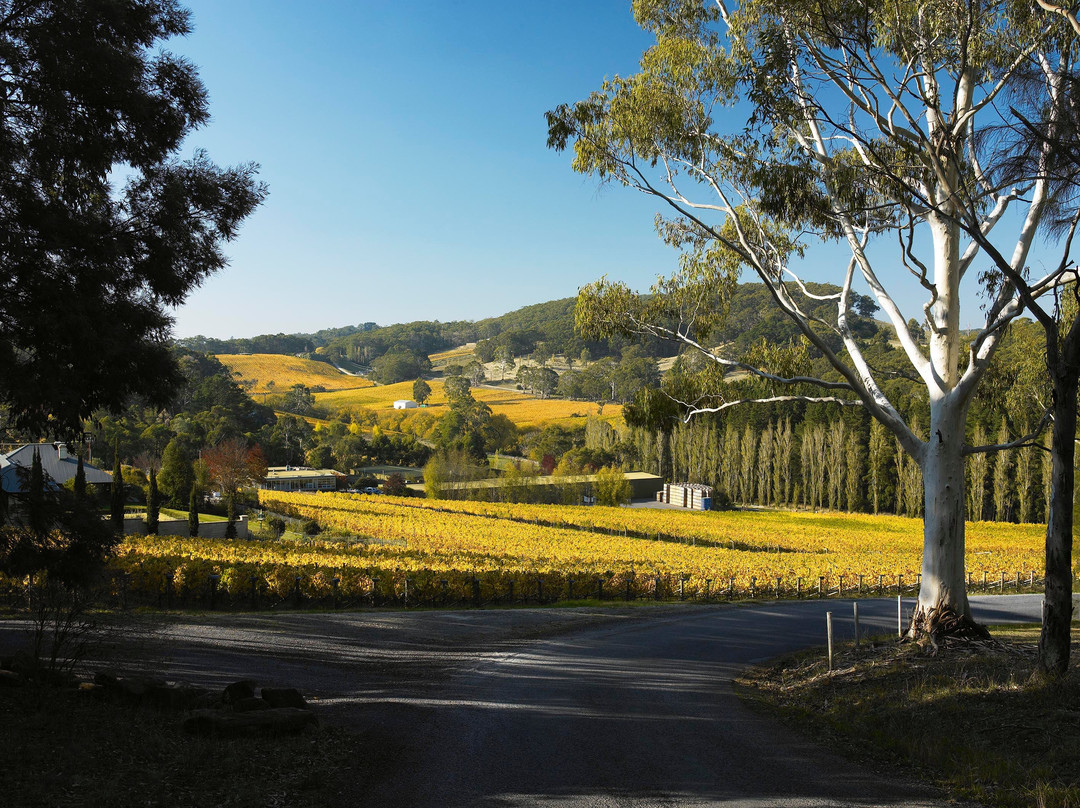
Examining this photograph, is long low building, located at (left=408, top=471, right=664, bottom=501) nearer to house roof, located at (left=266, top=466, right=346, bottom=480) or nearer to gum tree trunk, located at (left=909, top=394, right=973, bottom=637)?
house roof, located at (left=266, top=466, right=346, bottom=480)

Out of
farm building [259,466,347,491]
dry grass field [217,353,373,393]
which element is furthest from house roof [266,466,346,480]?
dry grass field [217,353,373,393]

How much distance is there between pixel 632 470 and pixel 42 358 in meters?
85.3

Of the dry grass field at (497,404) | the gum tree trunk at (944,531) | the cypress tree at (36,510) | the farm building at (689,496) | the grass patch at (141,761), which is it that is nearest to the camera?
the grass patch at (141,761)

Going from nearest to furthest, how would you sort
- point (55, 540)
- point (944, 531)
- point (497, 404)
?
1. point (55, 540)
2. point (944, 531)
3. point (497, 404)

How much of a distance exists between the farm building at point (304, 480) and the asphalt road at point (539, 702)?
63307 mm

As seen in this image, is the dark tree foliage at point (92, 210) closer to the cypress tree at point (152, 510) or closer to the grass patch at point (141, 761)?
the grass patch at point (141, 761)

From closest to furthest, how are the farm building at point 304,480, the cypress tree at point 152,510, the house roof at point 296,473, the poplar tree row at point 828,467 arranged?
1. the cypress tree at point 152,510
2. the poplar tree row at point 828,467
3. the farm building at point 304,480
4. the house roof at point 296,473

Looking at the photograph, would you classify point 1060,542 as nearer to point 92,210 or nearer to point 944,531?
point 944,531

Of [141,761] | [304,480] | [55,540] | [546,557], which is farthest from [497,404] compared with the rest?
[141,761]

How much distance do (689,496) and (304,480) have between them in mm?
38025

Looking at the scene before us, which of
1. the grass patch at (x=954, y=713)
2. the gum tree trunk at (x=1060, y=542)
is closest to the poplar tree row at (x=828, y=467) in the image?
the grass patch at (x=954, y=713)

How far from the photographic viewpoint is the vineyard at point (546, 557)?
20.8 metres

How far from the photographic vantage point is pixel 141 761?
6.33 m

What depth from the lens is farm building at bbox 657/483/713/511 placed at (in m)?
70.8
